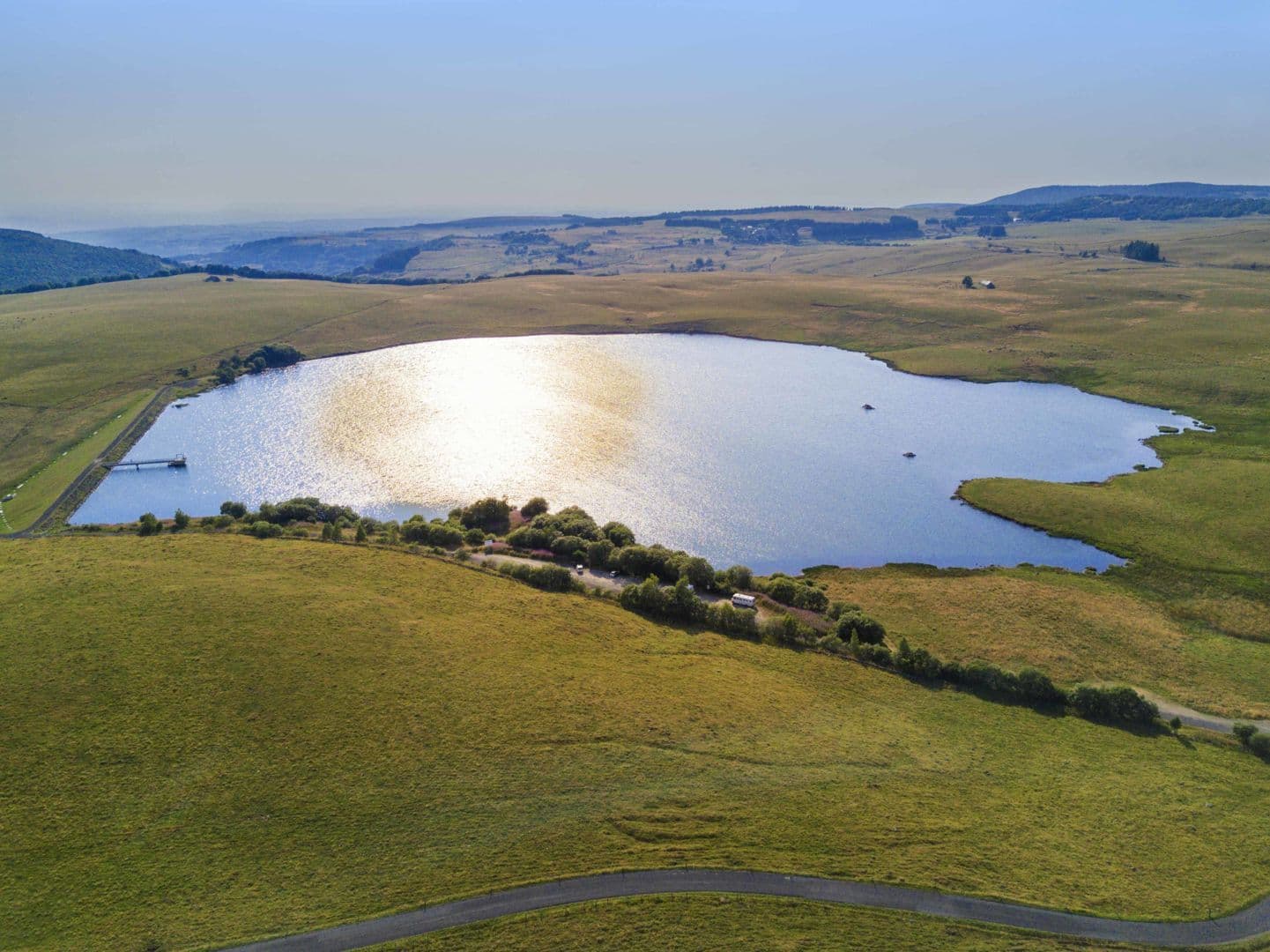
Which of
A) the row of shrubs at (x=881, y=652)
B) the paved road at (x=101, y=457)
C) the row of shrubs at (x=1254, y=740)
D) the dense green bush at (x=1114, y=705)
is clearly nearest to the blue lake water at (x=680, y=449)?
the paved road at (x=101, y=457)

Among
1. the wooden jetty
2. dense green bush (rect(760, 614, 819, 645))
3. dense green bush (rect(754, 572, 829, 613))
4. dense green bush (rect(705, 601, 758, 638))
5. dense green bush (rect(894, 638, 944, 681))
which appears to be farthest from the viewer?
the wooden jetty

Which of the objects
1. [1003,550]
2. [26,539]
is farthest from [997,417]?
[26,539]

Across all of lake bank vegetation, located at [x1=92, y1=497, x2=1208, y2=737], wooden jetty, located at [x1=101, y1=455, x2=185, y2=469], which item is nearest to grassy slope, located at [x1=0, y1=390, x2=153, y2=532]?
wooden jetty, located at [x1=101, y1=455, x2=185, y2=469]

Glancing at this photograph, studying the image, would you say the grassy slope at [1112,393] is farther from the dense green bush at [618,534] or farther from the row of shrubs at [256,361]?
the dense green bush at [618,534]

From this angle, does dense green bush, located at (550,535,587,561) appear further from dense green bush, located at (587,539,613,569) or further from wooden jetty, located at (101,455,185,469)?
wooden jetty, located at (101,455,185,469)

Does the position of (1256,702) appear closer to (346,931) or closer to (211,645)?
(346,931)

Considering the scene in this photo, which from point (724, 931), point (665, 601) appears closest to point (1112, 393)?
point (665, 601)

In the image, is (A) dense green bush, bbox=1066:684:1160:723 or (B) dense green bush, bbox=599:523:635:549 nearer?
(A) dense green bush, bbox=1066:684:1160:723
